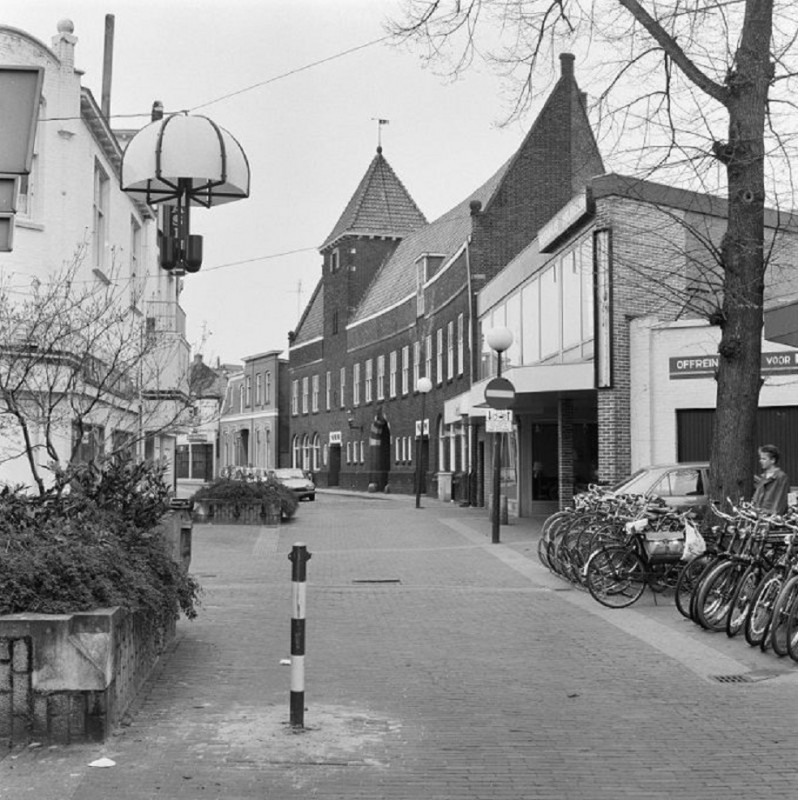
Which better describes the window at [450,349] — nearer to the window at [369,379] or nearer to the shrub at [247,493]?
the window at [369,379]

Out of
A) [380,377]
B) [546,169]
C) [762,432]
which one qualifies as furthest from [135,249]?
[380,377]

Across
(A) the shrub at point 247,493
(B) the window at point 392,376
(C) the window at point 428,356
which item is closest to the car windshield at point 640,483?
(A) the shrub at point 247,493

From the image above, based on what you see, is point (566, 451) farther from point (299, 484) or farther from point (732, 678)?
point (299, 484)

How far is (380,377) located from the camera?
188 ft

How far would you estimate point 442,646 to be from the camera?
10031 mm

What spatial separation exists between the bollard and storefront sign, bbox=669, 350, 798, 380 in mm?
16075

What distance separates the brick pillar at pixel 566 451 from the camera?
1060 inches

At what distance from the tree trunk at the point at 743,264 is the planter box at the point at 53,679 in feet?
29.8

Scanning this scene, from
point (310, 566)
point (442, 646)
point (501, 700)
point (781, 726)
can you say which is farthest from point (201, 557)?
point (781, 726)

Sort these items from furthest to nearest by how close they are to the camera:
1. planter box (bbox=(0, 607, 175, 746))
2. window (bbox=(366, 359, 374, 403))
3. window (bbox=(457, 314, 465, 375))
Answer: window (bbox=(366, 359, 374, 403)) → window (bbox=(457, 314, 465, 375)) → planter box (bbox=(0, 607, 175, 746))

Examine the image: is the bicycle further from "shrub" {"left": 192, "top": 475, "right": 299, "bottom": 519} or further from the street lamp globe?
"shrub" {"left": 192, "top": 475, "right": 299, "bottom": 519}

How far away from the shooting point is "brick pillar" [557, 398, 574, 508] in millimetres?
26922

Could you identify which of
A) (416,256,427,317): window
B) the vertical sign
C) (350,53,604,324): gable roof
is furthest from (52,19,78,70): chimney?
(416,256,427,317): window

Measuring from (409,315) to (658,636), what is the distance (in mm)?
41479
